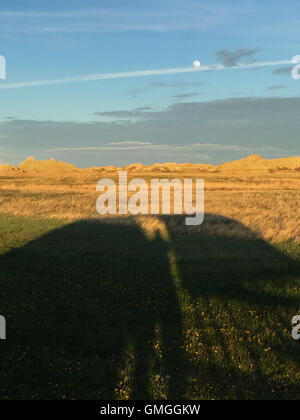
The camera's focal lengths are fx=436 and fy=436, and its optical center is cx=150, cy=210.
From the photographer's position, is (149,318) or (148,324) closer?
(148,324)

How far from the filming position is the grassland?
24.3 ft

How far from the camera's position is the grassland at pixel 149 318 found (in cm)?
741

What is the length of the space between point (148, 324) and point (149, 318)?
41cm

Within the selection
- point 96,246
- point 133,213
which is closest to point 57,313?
point 96,246

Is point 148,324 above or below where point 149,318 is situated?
below

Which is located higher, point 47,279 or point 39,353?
point 47,279

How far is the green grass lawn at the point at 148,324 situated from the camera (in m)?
7.37

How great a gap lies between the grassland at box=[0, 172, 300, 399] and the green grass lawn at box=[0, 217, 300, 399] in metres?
0.03

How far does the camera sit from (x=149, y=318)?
34.3 ft

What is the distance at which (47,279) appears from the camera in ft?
46.1

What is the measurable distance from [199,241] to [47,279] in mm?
10222

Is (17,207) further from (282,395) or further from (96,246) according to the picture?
(282,395)

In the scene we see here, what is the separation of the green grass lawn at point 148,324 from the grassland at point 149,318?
0.03 m

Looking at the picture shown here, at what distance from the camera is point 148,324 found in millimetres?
10062
